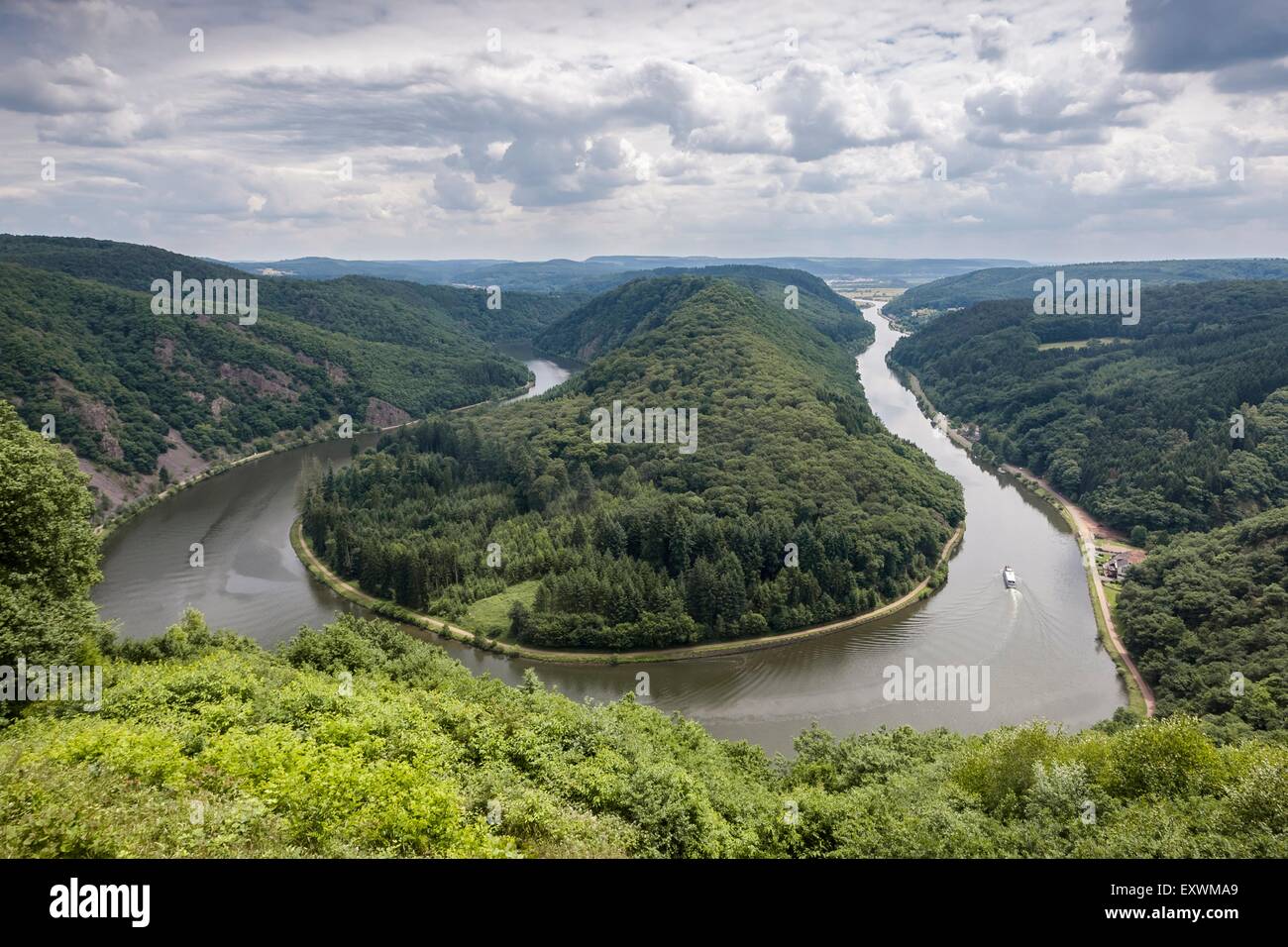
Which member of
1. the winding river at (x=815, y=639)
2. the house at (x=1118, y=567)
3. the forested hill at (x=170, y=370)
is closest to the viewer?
the winding river at (x=815, y=639)

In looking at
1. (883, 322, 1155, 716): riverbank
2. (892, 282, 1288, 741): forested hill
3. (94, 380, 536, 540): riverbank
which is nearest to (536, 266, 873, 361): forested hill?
(892, 282, 1288, 741): forested hill

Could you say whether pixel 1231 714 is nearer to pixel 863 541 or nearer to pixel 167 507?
pixel 863 541

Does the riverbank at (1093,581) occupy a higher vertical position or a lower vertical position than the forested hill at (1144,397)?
lower

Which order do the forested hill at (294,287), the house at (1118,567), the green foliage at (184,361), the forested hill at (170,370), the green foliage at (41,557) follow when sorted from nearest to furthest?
1. the green foliage at (41,557)
2. the house at (1118,567)
3. the forested hill at (170,370)
4. the green foliage at (184,361)
5. the forested hill at (294,287)

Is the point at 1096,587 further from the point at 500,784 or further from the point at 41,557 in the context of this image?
the point at 41,557

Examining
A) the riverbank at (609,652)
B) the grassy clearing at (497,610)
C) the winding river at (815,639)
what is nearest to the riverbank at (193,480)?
the winding river at (815,639)

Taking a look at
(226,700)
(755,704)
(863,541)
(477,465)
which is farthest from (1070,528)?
(226,700)

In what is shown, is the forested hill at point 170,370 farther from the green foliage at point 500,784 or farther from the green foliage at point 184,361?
the green foliage at point 500,784
